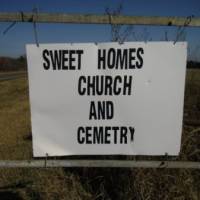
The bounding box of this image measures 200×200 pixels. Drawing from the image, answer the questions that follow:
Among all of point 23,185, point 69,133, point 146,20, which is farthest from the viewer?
point 23,185

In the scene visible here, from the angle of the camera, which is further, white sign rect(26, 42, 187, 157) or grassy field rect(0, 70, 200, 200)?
grassy field rect(0, 70, 200, 200)

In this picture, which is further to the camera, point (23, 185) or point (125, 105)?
point (23, 185)

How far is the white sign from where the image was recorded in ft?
7.55

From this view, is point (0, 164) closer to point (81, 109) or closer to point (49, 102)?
point (49, 102)

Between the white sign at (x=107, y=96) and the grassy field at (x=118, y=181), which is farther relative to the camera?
the grassy field at (x=118, y=181)

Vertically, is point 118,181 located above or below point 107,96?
below

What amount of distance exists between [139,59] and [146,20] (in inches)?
11.7

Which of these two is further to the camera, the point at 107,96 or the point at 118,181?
the point at 118,181

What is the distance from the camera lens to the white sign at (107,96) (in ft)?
7.55

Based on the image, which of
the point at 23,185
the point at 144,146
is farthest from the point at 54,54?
the point at 23,185

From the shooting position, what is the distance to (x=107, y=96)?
7.70 feet

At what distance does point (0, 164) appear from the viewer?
2469 mm

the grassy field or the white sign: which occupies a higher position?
the white sign

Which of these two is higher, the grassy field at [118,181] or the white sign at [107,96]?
the white sign at [107,96]
